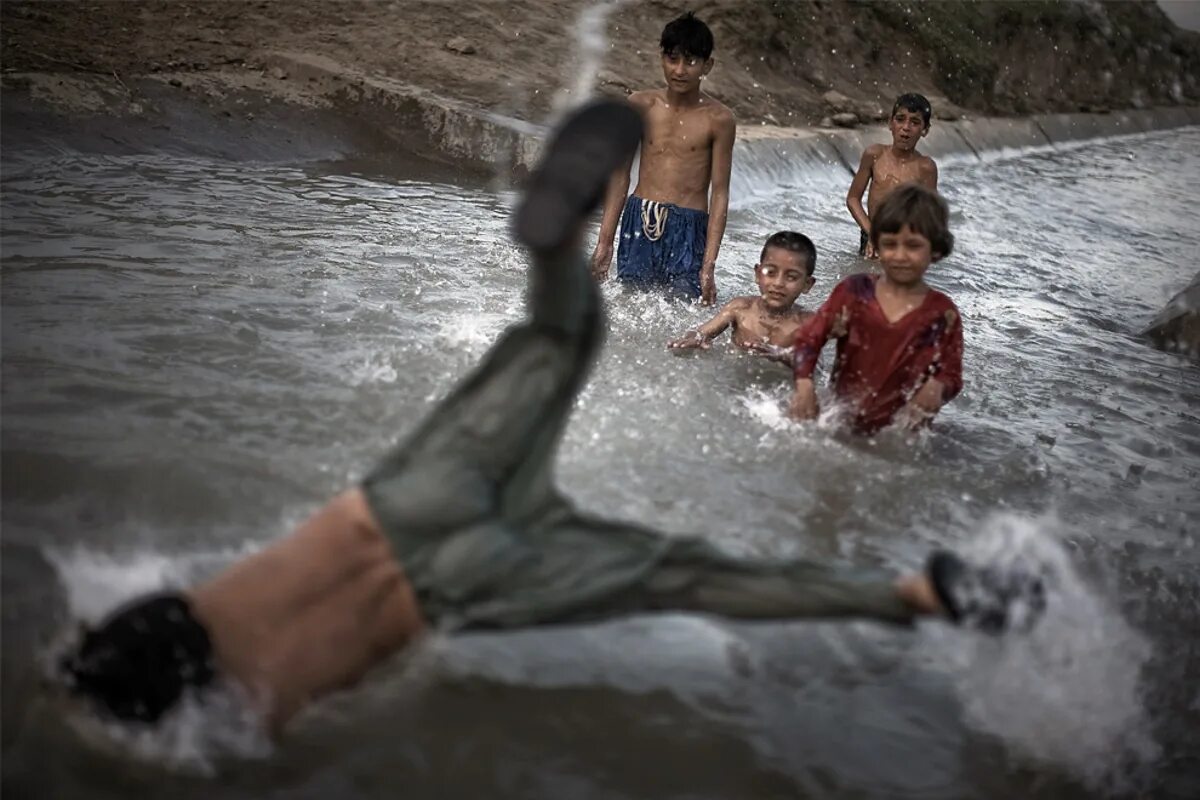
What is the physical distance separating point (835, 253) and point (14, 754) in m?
6.17

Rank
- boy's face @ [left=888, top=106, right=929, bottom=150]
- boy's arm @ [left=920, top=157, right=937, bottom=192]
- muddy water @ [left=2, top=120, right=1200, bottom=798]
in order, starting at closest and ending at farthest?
→ 1. muddy water @ [left=2, top=120, right=1200, bottom=798]
2. boy's face @ [left=888, top=106, right=929, bottom=150]
3. boy's arm @ [left=920, top=157, right=937, bottom=192]

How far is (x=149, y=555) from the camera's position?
9.86 feet

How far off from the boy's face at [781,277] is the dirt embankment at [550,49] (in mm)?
4075

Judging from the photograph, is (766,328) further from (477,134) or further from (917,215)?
(477,134)

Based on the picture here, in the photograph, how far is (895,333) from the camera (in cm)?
420

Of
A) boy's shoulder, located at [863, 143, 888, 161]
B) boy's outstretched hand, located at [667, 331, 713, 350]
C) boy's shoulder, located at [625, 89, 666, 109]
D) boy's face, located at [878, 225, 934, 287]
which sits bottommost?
boy's outstretched hand, located at [667, 331, 713, 350]

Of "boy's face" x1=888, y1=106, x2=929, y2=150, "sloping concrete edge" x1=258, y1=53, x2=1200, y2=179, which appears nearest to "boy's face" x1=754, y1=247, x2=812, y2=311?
"boy's face" x1=888, y1=106, x2=929, y2=150

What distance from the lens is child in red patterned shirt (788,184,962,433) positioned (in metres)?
4.08

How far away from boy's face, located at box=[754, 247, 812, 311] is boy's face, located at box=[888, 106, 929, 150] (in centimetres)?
255

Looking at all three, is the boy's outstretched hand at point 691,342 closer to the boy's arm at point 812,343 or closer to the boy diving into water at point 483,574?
the boy's arm at point 812,343

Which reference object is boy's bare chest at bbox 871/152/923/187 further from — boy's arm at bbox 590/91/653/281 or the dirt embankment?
the dirt embankment

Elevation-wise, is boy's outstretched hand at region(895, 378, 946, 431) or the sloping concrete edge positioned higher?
the sloping concrete edge

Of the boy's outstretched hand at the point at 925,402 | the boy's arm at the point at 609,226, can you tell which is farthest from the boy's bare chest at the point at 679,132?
the boy's outstretched hand at the point at 925,402

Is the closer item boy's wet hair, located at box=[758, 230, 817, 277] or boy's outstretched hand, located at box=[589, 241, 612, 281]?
boy's wet hair, located at box=[758, 230, 817, 277]
